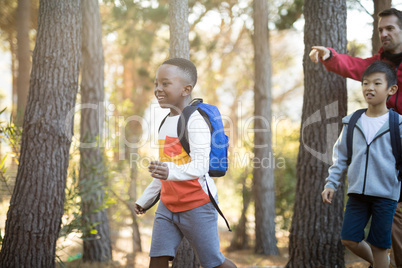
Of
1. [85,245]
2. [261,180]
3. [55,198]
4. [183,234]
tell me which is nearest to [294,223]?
[183,234]

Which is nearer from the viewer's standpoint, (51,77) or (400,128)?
(400,128)

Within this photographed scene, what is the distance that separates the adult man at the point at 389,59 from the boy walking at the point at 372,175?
345 millimetres

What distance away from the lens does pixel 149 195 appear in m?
2.88

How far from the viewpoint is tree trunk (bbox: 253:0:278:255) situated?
8.70m

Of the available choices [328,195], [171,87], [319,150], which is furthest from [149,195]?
[319,150]

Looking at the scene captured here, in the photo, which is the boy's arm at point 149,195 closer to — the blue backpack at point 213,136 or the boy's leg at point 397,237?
the blue backpack at point 213,136

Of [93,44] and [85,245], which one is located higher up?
[93,44]

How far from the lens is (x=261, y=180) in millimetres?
8891

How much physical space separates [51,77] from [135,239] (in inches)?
217

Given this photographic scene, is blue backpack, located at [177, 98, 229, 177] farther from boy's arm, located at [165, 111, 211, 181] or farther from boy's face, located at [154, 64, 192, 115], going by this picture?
boy's face, located at [154, 64, 192, 115]

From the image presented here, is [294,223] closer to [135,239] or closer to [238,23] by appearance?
[135,239]

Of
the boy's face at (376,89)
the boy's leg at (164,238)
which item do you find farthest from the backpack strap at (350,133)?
the boy's leg at (164,238)

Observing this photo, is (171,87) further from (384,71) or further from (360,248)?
(360,248)

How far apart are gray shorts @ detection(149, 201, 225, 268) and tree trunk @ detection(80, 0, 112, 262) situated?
12.3ft
